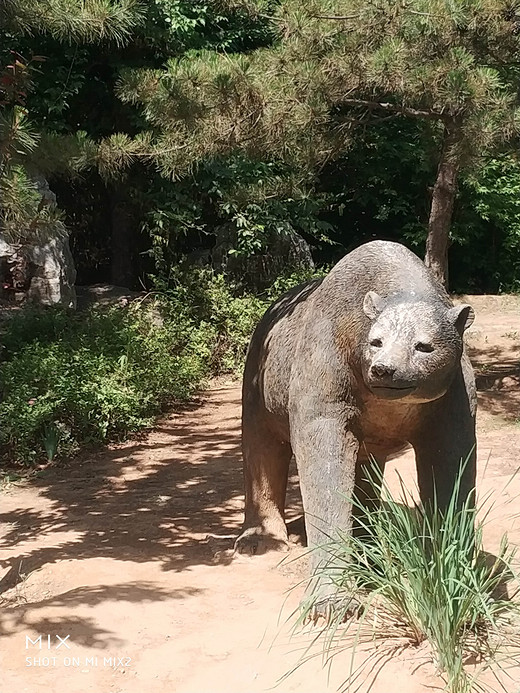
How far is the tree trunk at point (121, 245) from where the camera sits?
36.4 feet

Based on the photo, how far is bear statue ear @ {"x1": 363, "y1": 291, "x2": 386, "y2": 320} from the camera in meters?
3.06

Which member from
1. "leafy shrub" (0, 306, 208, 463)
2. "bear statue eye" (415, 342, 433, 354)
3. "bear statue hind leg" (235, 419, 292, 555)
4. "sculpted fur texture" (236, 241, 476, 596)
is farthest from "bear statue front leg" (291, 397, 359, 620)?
"leafy shrub" (0, 306, 208, 463)

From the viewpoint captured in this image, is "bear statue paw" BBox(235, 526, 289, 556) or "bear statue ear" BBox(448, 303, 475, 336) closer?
"bear statue ear" BBox(448, 303, 475, 336)

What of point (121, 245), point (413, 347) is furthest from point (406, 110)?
point (121, 245)

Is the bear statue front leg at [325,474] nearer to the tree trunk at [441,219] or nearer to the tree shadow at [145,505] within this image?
the tree shadow at [145,505]

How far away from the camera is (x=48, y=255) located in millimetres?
9344

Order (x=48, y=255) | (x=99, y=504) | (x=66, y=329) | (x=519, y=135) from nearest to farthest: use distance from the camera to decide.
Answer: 1. (x=99, y=504)
2. (x=519, y=135)
3. (x=66, y=329)
4. (x=48, y=255)

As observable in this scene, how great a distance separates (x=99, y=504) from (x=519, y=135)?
407 cm

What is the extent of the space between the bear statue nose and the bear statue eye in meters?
0.13

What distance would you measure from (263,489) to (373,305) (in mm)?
1575

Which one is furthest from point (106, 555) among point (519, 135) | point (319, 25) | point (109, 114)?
point (109, 114)

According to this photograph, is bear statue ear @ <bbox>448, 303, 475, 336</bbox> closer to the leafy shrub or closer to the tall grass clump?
the tall grass clump

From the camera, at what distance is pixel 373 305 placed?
10.1 feet

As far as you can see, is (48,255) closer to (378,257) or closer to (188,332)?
(188,332)
